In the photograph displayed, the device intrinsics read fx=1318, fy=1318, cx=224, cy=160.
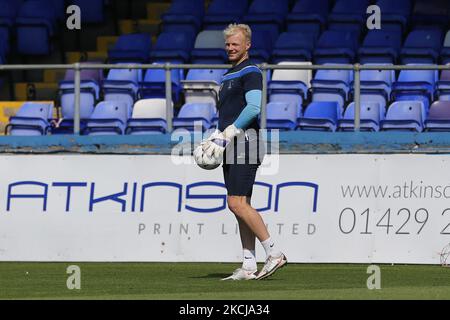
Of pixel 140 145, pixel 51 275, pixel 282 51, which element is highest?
pixel 282 51

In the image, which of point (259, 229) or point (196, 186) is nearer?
point (259, 229)

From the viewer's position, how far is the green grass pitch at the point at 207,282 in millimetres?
10312

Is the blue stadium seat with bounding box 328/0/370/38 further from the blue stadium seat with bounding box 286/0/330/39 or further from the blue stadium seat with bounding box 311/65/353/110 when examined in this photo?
the blue stadium seat with bounding box 311/65/353/110

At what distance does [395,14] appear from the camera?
19.6m

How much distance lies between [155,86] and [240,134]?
6558 mm

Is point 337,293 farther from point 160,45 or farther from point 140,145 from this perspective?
point 160,45

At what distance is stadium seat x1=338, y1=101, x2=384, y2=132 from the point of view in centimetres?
1545

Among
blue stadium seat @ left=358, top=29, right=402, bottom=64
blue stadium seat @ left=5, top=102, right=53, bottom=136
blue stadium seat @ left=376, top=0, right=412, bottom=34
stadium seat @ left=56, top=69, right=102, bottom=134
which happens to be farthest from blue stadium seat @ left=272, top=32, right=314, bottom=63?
blue stadium seat @ left=5, top=102, right=53, bottom=136

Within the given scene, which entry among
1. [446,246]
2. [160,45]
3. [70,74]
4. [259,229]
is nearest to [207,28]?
[160,45]

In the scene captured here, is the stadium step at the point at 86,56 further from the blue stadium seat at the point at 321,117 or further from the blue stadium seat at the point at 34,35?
the blue stadium seat at the point at 321,117

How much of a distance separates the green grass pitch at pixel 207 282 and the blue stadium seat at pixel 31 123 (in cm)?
244

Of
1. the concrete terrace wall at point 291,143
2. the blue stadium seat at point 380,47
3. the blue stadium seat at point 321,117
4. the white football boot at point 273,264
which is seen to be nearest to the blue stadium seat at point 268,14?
the blue stadium seat at point 380,47

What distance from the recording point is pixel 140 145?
14.9 m

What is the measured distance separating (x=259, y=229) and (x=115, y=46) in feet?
29.1
